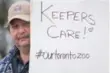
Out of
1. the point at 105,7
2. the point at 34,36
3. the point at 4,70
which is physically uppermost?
the point at 105,7

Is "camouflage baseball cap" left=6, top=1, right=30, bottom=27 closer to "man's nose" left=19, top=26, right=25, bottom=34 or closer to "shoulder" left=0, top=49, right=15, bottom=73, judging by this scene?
"man's nose" left=19, top=26, right=25, bottom=34

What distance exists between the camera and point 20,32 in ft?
8.18

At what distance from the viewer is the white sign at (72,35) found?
→ 2.33 meters

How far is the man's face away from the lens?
2.48m

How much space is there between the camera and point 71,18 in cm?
235

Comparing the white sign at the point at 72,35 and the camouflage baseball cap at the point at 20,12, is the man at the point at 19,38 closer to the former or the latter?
the camouflage baseball cap at the point at 20,12

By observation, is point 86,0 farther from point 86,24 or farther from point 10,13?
point 10,13

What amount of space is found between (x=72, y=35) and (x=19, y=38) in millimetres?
326

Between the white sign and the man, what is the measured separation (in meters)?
0.16

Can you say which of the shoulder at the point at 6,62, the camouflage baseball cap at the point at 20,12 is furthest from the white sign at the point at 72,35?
the shoulder at the point at 6,62

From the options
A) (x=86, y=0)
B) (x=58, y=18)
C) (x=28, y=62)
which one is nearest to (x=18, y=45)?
(x=28, y=62)

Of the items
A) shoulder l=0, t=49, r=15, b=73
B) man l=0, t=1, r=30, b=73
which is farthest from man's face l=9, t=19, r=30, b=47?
shoulder l=0, t=49, r=15, b=73

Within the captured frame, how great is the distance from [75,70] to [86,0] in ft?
1.23

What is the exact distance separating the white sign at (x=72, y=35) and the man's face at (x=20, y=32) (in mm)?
153
